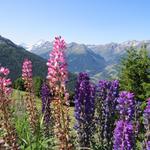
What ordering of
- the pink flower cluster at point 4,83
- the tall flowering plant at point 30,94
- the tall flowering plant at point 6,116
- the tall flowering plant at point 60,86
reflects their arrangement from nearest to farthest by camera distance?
1. the tall flowering plant at point 60,86
2. the tall flowering plant at point 6,116
3. the pink flower cluster at point 4,83
4. the tall flowering plant at point 30,94

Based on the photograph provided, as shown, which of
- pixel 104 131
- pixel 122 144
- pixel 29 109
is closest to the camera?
pixel 122 144

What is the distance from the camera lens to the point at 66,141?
6102mm

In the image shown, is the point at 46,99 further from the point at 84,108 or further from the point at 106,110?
the point at 84,108

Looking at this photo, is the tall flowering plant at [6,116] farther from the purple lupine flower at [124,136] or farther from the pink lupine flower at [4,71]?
the purple lupine flower at [124,136]

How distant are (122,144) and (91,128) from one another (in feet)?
9.35

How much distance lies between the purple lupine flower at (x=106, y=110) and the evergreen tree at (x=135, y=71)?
561 inches

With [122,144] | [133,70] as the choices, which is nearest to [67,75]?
[122,144]

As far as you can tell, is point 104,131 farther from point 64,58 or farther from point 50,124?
point 64,58

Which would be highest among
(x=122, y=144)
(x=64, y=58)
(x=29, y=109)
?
(x=64, y=58)

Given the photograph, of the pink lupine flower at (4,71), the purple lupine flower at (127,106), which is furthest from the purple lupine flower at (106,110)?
the pink lupine flower at (4,71)

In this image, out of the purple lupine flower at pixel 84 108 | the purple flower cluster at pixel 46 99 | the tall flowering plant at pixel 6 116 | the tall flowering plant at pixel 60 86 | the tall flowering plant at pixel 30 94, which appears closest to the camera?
the tall flowering plant at pixel 60 86

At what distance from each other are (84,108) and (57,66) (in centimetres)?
552

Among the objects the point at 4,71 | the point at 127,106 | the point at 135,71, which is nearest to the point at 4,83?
the point at 4,71

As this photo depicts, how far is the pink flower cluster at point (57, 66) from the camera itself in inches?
231
